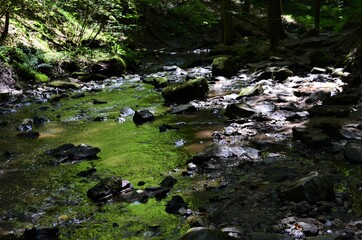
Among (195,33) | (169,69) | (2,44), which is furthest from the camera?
(195,33)

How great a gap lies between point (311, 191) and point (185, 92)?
252 inches

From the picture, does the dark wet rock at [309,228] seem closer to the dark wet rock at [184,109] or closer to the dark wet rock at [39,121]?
the dark wet rock at [184,109]

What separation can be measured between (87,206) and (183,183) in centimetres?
109

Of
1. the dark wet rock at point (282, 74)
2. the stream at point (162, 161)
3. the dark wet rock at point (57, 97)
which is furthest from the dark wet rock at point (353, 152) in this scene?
the dark wet rock at point (57, 97)

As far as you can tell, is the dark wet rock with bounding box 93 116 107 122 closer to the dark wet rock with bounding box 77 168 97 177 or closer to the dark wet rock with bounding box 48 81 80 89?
the dark wet rock with bounding box 77 168 97 177

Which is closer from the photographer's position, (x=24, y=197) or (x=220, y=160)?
(x=24, y=197)

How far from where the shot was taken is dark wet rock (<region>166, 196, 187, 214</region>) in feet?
12.4

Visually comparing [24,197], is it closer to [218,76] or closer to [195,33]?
[218,76]

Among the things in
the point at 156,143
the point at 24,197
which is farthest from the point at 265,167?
the point at 24,197

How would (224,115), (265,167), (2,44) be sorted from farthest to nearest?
(2,44), (224,115), (265,167)

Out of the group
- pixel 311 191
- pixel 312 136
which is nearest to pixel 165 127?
pixel 312 136

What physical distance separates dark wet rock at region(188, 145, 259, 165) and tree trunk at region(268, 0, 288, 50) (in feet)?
34.0

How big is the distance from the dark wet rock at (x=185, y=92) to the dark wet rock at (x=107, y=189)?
5.41 meters

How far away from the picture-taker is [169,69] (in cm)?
1595
